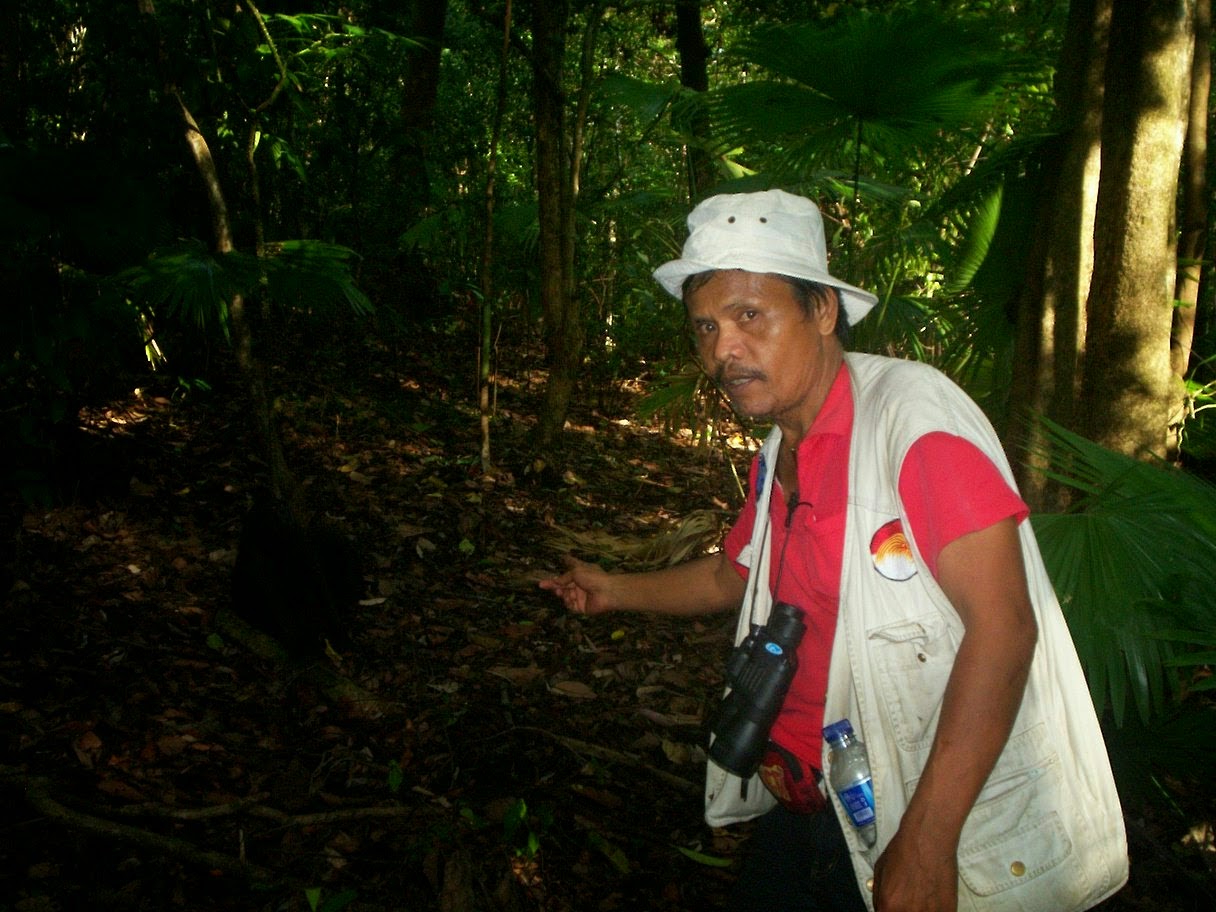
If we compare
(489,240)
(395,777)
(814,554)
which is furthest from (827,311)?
(489,240)

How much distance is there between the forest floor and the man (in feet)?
3.72

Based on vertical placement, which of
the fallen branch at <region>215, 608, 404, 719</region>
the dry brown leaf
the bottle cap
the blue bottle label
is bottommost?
the dry brown leaf

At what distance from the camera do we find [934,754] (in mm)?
1474

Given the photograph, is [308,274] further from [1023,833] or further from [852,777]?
[1023,833]

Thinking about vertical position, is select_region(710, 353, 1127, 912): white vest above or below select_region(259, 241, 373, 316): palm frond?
below

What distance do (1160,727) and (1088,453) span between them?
821 millimetres

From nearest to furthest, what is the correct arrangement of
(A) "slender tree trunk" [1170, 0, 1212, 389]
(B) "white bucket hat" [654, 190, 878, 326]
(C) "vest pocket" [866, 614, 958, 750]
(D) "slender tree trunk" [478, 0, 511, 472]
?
(C) "vest pocket" [866, 614, 958, 750]
(B) "white bucket hat" [654, 190, 878, 326]
(A) "slender tree trunk" [1170, 0, 1212, 389]
(D) "slender tree trunk" [478, 0, 511, 472]

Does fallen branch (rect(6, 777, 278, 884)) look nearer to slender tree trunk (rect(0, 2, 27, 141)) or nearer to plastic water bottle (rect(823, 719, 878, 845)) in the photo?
plastic water bottle (rect(823, 719, 878, 845))

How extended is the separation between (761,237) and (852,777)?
1002mm

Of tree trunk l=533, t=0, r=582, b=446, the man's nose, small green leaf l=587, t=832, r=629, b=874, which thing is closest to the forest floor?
small green leaf l=587, t=832, r=629, b=874

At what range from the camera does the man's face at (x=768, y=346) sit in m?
1.90

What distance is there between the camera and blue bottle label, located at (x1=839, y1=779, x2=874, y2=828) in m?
1.65

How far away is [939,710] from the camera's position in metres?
1.57

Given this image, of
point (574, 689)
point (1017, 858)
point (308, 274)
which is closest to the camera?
point (1017, 858)
